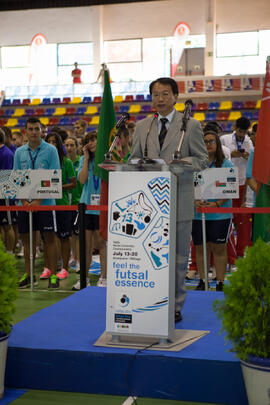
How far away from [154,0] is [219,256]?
16.2 meters

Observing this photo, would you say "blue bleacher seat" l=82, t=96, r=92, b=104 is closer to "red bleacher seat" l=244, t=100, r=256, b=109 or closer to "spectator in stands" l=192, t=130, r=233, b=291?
"red bleacher seat" l=244, t=100, r=256, b=109

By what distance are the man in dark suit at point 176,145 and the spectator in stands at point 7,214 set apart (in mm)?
3396

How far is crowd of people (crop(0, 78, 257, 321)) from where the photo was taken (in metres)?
3.34

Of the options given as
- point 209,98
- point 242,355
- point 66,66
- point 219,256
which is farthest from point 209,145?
point 66,66

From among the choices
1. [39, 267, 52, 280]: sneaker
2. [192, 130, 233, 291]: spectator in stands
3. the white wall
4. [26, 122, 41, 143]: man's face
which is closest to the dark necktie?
[192, 130, 233, 291]: spectator in stands

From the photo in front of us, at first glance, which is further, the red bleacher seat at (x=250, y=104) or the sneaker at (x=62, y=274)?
the red bleacher seat at (x=250, y=104)

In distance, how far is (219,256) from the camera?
195 inches

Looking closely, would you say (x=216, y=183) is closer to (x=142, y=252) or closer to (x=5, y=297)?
(x=142, y=252)

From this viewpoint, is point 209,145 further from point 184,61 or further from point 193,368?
point 184,61

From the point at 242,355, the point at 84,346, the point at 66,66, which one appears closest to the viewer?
the point at 242,355

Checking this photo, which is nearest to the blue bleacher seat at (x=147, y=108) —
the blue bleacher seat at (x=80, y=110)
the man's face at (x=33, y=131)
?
the blue bleacher seat at (x=80, y=110)

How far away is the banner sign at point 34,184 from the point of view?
538cm

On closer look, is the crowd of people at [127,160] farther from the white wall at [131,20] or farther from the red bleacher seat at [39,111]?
the white wall at [131,20]

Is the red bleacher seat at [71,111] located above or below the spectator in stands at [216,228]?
above
